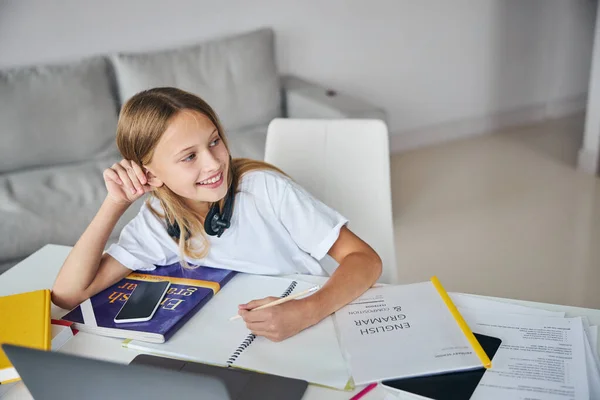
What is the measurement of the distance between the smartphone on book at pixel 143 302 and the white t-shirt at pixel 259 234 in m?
0.09

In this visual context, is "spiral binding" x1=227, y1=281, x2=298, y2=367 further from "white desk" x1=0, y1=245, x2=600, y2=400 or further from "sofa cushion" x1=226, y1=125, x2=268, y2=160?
"sofa cushion" x1=226, y1=125, x2=268, y2=160

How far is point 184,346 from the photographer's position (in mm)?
1082

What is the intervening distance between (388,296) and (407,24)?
2.76 metres

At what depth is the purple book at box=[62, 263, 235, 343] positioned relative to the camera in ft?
3.67

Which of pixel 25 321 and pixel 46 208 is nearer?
pixel 25 321


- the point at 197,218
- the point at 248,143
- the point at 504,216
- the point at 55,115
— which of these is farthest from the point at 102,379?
the point at 504,216

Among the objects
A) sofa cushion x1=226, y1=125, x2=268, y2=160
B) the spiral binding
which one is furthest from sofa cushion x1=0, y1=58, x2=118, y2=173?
the spiral binding

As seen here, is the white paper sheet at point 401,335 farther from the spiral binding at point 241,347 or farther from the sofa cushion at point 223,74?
the sofa cushion at point 223,74

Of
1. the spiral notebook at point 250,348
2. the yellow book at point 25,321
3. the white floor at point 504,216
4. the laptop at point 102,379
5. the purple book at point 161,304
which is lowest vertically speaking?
the white floor at point 504,216

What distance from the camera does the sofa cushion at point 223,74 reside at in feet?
9.14

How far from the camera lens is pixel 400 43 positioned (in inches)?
143

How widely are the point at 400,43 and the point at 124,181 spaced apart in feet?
8.87

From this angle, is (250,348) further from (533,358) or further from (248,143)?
(248,143)

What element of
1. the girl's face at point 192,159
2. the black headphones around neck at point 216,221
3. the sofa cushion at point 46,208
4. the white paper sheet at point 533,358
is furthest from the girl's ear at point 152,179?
the sofa cushion at point 46,208
